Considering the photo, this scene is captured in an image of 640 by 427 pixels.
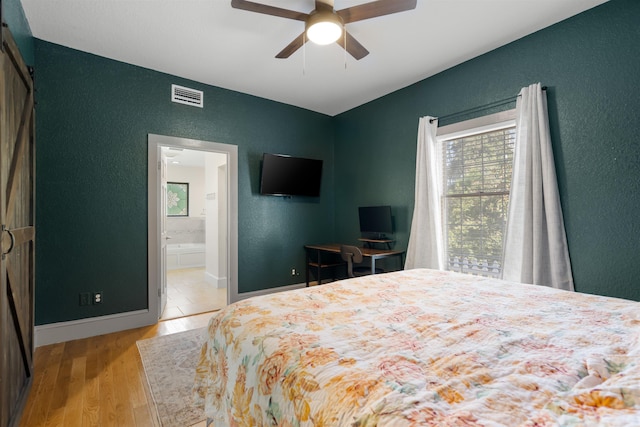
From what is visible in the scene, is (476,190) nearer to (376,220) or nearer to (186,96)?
(376,220)

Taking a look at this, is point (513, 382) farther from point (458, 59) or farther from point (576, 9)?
point (458, 59)

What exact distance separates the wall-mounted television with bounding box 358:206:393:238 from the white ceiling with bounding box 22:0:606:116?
1.62m

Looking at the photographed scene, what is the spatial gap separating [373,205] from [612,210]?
2.48 m

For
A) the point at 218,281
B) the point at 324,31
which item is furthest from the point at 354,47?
the point at 218,281

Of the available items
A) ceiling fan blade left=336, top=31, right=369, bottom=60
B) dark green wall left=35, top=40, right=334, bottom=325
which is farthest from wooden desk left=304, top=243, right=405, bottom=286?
ceiling fan blade left=336, top=31, right=369, bottom=60

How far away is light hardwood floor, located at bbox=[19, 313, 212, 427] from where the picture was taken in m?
1.80

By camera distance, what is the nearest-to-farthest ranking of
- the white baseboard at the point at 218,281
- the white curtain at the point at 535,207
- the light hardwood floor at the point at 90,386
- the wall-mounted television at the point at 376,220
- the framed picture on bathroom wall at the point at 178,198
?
the light hardwood floor at the point at 90,386
the white curtain at the point at 535,207
the wall-mounted television at the point at 376,220
the white baseboard at the point at 218,281
the framed picture on bathroom wall at the point at 178,198

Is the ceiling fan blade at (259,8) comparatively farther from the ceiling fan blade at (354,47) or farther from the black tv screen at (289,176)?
the black tv screen at (289,176)

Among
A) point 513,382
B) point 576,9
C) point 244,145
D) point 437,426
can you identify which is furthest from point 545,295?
point 244,145

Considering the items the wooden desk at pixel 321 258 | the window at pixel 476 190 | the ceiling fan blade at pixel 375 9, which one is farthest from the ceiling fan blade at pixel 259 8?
the wooden desk at pixel 321 258

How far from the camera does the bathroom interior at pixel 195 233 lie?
4316 millimetres

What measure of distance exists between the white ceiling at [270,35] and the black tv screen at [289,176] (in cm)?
101

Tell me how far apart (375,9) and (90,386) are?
325 centimetres

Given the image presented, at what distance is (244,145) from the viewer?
4055 millimetres
